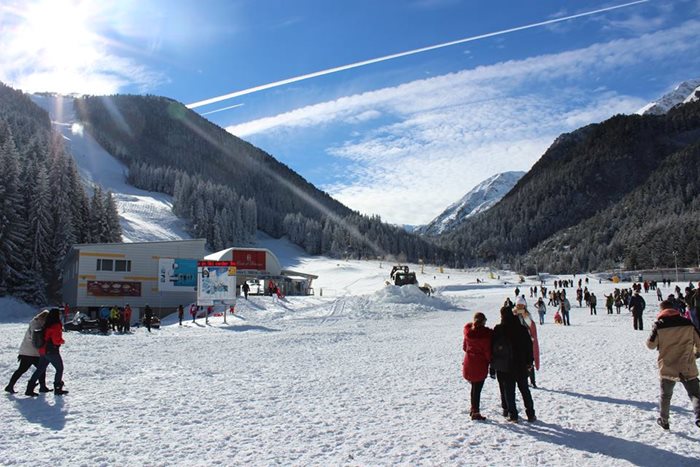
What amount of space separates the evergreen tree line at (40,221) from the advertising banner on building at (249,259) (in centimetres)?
1376

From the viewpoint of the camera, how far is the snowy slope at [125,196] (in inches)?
3918

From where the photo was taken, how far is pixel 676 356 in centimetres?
645

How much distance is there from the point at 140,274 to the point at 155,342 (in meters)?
21.0

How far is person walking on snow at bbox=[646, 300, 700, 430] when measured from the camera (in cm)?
637

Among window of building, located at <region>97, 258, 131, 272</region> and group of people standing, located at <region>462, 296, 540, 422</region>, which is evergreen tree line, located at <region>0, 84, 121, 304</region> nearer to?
window of building, located at <region>97, 258, 131, 272</region>

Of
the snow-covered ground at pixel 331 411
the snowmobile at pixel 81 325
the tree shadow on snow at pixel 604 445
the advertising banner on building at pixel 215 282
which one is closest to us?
the tree shadow on snow at pixel 604 445

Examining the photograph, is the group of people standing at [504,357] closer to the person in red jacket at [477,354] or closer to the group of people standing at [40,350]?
the person in red jacket at [477,354]

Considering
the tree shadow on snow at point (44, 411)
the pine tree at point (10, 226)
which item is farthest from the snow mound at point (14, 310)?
the tree shadow on snow at point (44, 411)

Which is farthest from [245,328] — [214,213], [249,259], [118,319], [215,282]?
[214,213]

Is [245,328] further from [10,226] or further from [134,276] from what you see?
[10,226]

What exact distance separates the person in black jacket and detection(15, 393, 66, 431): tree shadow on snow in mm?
5841

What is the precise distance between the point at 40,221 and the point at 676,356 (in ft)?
151

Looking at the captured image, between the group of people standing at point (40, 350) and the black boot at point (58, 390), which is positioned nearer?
the group of people standing at point (40, 350)

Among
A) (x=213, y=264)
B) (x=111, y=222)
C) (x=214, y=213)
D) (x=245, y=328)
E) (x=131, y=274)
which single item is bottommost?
(x=245, y=328)
